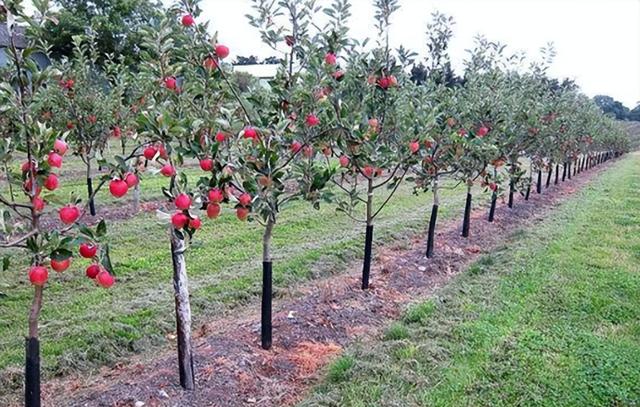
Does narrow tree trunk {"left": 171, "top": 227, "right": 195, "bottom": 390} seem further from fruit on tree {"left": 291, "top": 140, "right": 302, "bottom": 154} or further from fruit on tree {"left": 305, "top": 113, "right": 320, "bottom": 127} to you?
fruit on tree {"left": 305, "top": 113, "right": 320, "bottom": 127}

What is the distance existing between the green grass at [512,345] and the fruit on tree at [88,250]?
181 centimetres

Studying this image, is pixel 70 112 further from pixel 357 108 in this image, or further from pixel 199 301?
pixel 357 108

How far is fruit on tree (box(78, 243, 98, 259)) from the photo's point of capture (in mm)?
2310

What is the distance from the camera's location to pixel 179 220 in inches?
99.7

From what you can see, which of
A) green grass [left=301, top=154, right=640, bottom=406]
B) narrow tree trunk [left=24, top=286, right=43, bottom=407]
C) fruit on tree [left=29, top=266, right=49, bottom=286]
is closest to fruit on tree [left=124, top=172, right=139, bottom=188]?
fruit on tree [left=29, top=266, right=49, bottom=286]

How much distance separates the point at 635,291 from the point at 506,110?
3.74 metres

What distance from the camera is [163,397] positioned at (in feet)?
10.7

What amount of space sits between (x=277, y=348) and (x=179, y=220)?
1986mm

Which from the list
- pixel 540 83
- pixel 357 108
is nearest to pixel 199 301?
pixel 357 108

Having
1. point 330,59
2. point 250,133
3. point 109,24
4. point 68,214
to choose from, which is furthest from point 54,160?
point 109,24

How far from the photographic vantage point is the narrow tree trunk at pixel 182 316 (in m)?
3.20

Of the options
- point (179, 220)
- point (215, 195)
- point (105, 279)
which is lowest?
point (105, 279)

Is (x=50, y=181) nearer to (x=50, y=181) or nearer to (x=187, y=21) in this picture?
(x=50, y=181)

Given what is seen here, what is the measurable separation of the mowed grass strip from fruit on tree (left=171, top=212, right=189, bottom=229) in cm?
54
